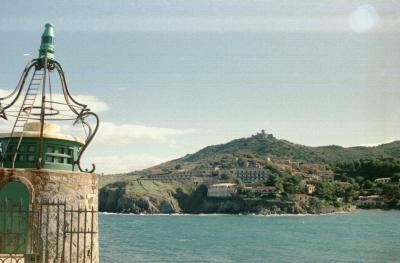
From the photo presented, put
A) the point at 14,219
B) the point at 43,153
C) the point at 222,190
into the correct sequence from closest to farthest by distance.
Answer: the point at 14,219, the point at 43,153, the point at 222,190

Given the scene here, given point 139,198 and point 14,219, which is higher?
point 14,219

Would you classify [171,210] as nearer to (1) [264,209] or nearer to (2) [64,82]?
(1) [264,209]

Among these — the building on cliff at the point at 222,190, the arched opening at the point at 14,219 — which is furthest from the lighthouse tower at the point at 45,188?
the building on cliff at the point at 222,190

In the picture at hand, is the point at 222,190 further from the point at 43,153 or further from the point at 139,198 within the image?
the point at 43,153

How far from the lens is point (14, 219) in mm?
9742

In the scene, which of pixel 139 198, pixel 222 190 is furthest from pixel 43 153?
pixel 139 198

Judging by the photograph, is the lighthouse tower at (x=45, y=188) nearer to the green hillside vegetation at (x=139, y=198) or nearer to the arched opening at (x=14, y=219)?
the arched opening at (x=14, y=219)

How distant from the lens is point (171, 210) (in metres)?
182

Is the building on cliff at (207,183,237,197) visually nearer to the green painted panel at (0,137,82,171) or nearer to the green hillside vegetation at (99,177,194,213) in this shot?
the green hillside vegetation at (99,177,194,213)

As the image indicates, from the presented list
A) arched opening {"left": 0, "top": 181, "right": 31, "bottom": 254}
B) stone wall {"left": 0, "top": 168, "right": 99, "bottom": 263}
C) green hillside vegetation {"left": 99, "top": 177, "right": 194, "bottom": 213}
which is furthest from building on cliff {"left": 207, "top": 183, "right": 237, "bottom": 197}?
arched opening {"left": 0, "top": 181, "right": 31, "bottom": 254}

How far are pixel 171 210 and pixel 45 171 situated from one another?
175011mm

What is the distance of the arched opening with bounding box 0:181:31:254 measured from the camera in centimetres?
962

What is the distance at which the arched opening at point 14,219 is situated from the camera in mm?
9617

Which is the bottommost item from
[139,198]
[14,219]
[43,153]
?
[139,198]
